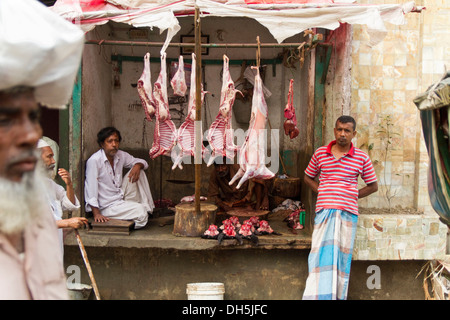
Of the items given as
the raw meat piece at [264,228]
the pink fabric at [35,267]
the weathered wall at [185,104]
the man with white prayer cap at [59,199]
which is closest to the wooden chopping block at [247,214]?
the raw meat piece at [264,228]

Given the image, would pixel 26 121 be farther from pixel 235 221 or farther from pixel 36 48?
pixel 235 221

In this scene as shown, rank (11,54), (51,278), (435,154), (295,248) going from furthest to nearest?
(295,248), (435,154), (51,278), (11,54)

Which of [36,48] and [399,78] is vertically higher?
[399,78]

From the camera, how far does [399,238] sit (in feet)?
18.4

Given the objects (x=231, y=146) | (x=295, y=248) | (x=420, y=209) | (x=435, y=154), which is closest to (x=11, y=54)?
(x=435, y=154)

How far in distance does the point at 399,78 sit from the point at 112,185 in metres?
3.89

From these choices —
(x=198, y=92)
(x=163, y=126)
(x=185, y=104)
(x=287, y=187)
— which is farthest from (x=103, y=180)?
(x=287, y=187)

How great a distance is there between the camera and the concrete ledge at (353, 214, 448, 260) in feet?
18.3

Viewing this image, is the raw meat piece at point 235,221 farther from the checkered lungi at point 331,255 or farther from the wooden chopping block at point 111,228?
the wooden chopping block at point 111,228

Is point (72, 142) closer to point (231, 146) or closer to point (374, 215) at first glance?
point (231, 146)

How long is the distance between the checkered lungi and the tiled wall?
3.68 feet

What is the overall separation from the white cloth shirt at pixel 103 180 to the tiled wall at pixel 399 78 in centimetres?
308

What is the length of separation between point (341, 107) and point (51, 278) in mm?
4366

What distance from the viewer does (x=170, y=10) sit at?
4.87m
